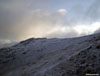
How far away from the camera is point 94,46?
10141mm

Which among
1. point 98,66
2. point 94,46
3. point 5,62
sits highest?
point 94,46

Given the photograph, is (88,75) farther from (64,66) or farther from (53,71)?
(53,71)

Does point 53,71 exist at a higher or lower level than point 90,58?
lower

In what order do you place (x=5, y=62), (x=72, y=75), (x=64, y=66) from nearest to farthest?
(x=72, y=75) < (x=64, y=66) < (x=5, y=62)

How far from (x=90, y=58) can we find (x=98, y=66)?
4.16 ft

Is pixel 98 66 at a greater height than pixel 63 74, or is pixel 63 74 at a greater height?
pixel 98 66

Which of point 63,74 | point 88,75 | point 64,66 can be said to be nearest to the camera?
point 88,75

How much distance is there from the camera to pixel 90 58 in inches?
349

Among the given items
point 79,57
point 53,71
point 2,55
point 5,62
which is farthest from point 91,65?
point 2,55

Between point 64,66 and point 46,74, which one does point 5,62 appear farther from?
point 64,66

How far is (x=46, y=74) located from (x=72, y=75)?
312 centimetres

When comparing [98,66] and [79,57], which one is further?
[79,57]

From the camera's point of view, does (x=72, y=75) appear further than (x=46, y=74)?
No

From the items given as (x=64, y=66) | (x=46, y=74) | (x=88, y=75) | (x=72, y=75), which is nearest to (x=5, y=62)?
(x=46, y=74)
